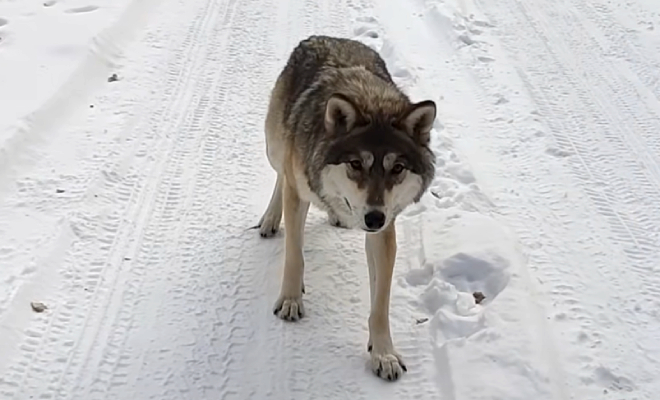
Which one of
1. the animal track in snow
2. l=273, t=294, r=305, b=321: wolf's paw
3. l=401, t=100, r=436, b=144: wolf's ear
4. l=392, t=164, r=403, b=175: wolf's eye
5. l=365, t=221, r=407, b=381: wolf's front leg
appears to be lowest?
the animal track in snow

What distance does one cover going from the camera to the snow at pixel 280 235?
4141 mm

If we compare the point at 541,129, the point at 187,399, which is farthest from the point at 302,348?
the point at 541,129

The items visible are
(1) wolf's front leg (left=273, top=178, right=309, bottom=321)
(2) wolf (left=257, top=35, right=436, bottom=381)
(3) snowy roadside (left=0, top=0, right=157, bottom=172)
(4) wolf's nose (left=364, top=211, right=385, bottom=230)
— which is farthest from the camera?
(3) snowy roadside (left=0, top=0, right=157, bottom=172)

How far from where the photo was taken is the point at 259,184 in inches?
232

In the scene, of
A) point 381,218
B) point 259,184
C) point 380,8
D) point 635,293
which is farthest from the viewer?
point 380,8

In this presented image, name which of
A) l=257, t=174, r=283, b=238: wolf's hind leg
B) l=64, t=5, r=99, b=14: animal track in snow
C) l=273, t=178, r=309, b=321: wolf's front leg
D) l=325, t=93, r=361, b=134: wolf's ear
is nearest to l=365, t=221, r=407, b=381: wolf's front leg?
l=273, t=178, r=309, b=321: wolf's front leg

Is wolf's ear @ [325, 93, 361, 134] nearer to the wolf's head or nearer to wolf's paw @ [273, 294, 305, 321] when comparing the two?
the wolf's head

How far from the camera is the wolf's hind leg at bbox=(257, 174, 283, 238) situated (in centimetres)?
525

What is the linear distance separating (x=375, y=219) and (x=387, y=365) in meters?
0.82

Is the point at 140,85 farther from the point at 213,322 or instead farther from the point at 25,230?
the point at 213,322

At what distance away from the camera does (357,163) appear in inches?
156

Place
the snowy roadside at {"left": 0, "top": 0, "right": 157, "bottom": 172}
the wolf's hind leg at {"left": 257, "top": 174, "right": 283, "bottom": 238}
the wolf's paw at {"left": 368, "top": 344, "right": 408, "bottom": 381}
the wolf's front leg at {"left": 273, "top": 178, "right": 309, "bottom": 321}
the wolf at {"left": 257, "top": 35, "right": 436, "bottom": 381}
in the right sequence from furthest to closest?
1. the snowy roadside at {"left": 0, "top": 0, "right": 157, "bottom": 172}
2. the wolf's hind leg at {"left": 257, "top": 174, "right": 283, "bottom": 238}
3. the wolf's front leg at {"left": 273, "top": 178, "right": 309, "bottom": 321}
4. the wolf's paw at {"left": 368, "top": 344, "right": 408, "bottom": 381}
5. the wolf at {"left": 257, "top": 35, "right": 436, "bottom": 381}

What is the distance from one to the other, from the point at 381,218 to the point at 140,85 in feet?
13.2

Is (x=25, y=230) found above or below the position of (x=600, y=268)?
above
